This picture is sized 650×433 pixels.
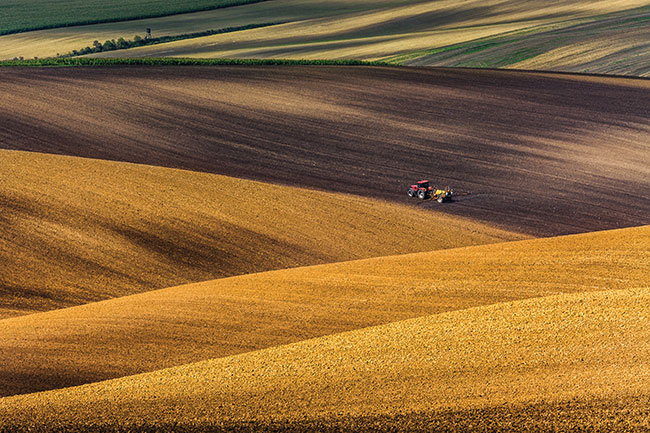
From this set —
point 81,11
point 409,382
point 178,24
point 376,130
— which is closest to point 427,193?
point 376,130

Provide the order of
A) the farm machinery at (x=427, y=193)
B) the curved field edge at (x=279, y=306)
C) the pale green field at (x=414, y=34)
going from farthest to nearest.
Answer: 1. the pale green field at (x=414, y=34)
2. the farm machinery at (x=427, y=193)
3. the curved field edge at (x=279, y=306)

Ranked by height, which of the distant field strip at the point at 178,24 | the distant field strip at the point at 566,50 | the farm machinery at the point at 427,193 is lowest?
the farm machinery at the point at 427,193

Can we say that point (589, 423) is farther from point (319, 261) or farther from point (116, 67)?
point (116, 67)

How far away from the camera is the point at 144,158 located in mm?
35406

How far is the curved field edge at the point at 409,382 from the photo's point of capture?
10.2m

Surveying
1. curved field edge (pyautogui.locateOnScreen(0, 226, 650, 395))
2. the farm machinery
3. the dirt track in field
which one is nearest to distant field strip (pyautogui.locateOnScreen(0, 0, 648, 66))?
the dirt track in field

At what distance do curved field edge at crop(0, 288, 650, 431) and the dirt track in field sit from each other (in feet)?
53.0

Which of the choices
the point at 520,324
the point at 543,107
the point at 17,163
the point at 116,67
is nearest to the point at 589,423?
the point at 520,324

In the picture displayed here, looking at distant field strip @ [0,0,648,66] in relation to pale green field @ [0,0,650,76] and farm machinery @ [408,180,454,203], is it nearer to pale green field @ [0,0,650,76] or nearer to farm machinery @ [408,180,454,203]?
pale green field @ [0,0,650,76]

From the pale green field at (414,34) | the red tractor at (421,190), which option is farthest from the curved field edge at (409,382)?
the pale green field at (414,34)

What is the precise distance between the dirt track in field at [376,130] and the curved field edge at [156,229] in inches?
182

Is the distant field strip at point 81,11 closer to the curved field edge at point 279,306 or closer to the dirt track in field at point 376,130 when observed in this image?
the dirt track in field at point 376,130

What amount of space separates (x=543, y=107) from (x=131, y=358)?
3897 cm

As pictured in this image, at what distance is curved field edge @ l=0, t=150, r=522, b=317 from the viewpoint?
20594 millimetres
